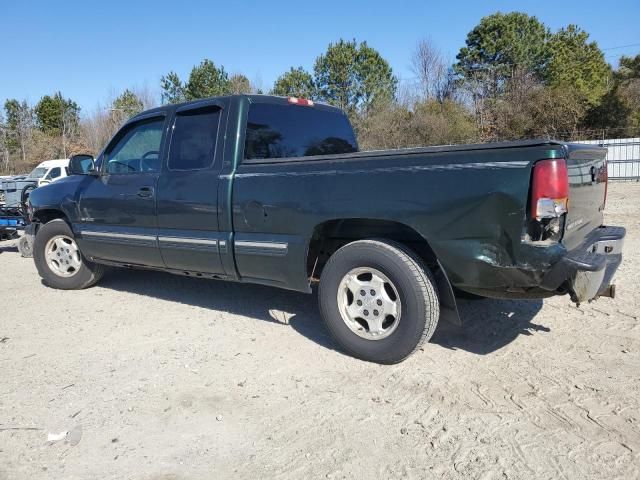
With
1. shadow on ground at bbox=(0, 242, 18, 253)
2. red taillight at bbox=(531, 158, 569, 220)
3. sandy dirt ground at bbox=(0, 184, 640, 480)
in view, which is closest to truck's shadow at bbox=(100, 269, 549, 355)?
sandy dirt ground at bbox=(0, 184, 640, 480)

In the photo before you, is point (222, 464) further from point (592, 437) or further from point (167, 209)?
point (167, 209)

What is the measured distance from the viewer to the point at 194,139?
474 cm

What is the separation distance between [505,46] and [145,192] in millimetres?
40179

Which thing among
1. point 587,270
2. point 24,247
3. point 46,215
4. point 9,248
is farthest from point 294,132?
point 9,248

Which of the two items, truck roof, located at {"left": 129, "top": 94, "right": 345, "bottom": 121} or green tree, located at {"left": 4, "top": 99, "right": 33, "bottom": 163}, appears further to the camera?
green tree, located at {"left": 4, "top": 99, "right": 33, "bottom": 163}

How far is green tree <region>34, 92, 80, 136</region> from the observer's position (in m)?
47.8

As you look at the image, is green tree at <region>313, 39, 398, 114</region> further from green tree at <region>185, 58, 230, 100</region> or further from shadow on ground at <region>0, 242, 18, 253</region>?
shadow on ground at <region>0, 242, 18, 253</region>

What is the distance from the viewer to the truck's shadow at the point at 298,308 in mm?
4273

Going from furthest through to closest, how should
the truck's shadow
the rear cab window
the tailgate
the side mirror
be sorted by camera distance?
the side mirror → the rear cab window → the truck's shadow → the tailgate

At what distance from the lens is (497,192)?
3.12 metres

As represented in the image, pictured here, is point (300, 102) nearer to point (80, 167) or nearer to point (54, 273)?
point (80, 167)

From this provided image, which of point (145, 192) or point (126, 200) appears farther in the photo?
point (126, 200)

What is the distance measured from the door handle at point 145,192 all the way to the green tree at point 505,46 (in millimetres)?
36676

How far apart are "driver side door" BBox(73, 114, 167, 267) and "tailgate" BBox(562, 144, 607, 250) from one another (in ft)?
11.6
